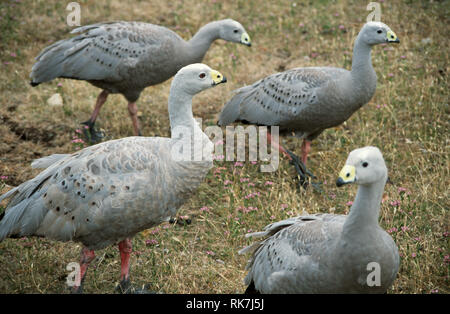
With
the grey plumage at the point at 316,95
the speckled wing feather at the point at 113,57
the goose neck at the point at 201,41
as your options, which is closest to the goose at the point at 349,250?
the grey plumage at the point at 316,95

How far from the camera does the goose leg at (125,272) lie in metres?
5.05

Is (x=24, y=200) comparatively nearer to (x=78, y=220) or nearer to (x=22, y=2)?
(x=78, y=220)

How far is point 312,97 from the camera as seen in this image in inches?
251

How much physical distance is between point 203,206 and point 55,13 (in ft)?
19.3

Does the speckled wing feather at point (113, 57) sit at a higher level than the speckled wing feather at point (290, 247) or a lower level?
higher

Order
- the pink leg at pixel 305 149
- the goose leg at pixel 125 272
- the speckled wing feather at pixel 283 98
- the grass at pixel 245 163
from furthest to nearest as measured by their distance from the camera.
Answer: the pink leg at pixel 305 149
the speckled wing feather at pixel 283 98
the grass at pixel 245 163
the goose leg at pixel 125 272

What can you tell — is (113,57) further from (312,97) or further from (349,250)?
(349,250)

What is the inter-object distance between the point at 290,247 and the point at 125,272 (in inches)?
68.8

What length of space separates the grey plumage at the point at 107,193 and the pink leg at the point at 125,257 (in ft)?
0.90

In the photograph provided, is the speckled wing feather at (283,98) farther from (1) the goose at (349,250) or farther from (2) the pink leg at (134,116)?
(1) the goose at (349,250)

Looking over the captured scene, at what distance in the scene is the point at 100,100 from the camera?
7645 millimetres

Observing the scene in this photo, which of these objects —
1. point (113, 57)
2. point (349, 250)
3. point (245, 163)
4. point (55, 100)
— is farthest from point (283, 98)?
point (55, 100)

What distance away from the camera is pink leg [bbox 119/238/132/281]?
5074mm
